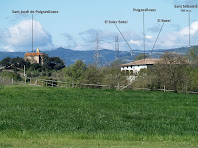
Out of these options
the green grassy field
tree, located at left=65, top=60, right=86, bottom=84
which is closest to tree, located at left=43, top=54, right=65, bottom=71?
tree, located at left=65, top=60, right=86, bottom=84

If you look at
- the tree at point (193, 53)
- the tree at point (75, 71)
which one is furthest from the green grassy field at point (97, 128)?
the tree at point (193, 53)

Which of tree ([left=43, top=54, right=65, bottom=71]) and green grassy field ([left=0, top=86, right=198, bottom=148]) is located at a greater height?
tree ([left=43, top=54, right=65, bottom=71])

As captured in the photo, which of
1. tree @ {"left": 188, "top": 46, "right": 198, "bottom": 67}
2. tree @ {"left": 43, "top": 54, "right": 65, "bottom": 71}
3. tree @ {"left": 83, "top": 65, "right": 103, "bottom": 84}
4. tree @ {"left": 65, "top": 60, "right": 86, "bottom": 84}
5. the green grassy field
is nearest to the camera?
the green grassy field

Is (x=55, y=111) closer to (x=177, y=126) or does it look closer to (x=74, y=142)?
(x=177, y=126)

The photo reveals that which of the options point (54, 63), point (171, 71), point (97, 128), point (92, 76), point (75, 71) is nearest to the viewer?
point (97, 128)

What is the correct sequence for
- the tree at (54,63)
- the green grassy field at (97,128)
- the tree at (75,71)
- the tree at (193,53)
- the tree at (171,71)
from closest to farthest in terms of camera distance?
the green grassy field at (97,128) < the tree at (171,71) < the tree at (75,71) < the tree at (193,53) < the tree at (54,63)

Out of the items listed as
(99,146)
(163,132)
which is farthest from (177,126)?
(99,146)

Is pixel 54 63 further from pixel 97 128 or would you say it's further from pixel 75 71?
pixel 97 128

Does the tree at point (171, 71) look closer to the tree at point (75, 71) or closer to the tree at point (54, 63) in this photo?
the tree at point (75, 71)

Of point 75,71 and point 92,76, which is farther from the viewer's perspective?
point 75,71

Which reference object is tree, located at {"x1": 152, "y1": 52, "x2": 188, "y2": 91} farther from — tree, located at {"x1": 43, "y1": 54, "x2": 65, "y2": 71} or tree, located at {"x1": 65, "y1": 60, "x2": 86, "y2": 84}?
tree, located at {"x1": 43, "y1": 54, "x2": 65, "y2": 71}

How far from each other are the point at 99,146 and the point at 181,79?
49.9 meters

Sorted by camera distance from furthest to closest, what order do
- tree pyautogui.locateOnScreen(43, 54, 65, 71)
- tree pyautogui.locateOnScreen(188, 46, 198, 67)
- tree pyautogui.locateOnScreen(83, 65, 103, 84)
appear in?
tree pyautogui.locateOnScreen(43, 54, 65, 71)
tree pyautogui.locateOnScreen(188, 46, 198, 67)
tree pyautogui.locateOnScreen(83, 65, 103, 84)

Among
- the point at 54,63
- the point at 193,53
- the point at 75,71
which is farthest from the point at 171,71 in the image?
the point at 54,63
